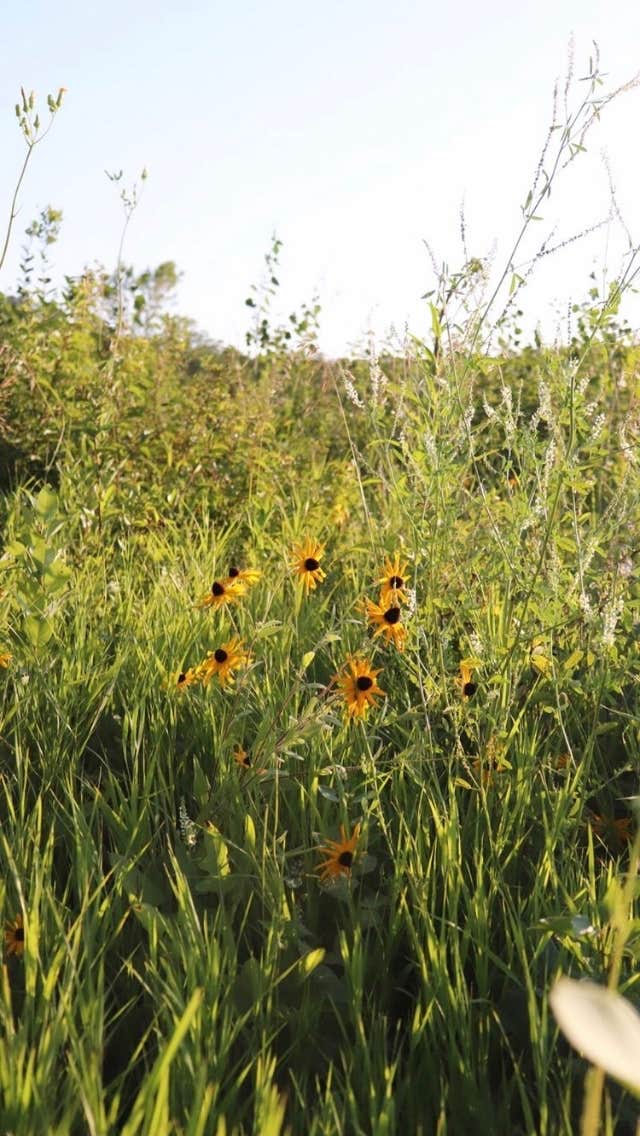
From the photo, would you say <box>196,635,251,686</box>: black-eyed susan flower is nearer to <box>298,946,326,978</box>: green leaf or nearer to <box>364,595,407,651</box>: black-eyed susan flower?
<box>364,595,407,651</box>: black-eyed susan flower

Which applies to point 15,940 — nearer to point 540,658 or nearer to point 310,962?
point 310,962

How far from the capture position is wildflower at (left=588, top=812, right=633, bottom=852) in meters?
2.19

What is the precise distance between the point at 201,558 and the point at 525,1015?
2.26 meters

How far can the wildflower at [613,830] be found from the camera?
2.19m

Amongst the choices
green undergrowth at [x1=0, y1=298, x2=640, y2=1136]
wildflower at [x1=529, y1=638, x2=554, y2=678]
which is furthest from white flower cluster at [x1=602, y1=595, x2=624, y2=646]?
wildflower at [x1=529, y1=638, x2=554, y2=678]

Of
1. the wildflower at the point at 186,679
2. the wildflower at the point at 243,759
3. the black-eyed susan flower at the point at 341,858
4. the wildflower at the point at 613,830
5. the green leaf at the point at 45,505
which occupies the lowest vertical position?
the wildflower at the point at 613,830

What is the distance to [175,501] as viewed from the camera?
13.3ft

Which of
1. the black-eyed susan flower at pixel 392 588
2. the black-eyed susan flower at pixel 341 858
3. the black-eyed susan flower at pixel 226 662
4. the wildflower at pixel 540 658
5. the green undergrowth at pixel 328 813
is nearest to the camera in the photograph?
the green undergrowth at pixel 328 813

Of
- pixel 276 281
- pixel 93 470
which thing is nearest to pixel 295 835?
pixel 93 470

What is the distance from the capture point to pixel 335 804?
6.86 ft

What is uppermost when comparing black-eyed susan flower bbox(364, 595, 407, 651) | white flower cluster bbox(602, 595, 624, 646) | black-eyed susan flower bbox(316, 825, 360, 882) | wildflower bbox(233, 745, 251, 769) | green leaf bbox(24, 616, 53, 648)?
white flower cluster bbox(602, 595, 624, 646)

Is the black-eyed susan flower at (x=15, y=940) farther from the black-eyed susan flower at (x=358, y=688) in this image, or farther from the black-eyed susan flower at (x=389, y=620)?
the black-eyed susan flower at (x=389, y=620)

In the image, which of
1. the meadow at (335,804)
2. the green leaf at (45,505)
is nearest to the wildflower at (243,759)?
the meadow at (335,804)

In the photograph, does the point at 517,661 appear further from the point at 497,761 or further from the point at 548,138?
the point at 548,138
